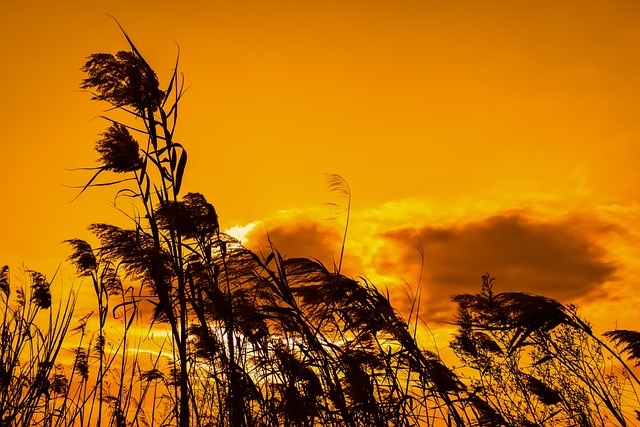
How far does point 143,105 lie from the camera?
13.5 feet

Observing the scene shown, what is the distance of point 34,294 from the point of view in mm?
6520

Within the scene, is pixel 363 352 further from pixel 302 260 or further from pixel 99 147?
pixel 99 147

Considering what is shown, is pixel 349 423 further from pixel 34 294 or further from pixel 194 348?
pixel 34 294

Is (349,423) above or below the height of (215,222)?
below

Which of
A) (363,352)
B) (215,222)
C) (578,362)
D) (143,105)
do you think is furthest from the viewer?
(578,362)

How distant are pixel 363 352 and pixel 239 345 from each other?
0.95 metres

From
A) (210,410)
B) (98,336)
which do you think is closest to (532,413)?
(210,410)

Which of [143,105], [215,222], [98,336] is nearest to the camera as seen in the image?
[143,105]

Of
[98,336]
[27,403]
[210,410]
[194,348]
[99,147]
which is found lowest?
[27,403]

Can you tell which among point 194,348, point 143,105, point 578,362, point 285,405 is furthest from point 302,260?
point 578,362

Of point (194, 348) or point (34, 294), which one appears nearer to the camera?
point (194, 348)

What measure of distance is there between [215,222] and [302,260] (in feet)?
5.34

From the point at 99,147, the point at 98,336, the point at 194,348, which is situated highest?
the point at 99,147

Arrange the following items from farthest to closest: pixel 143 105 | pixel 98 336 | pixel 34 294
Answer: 1. pixel 34 294
2. pixel 98 336
3. pixel 143 105
